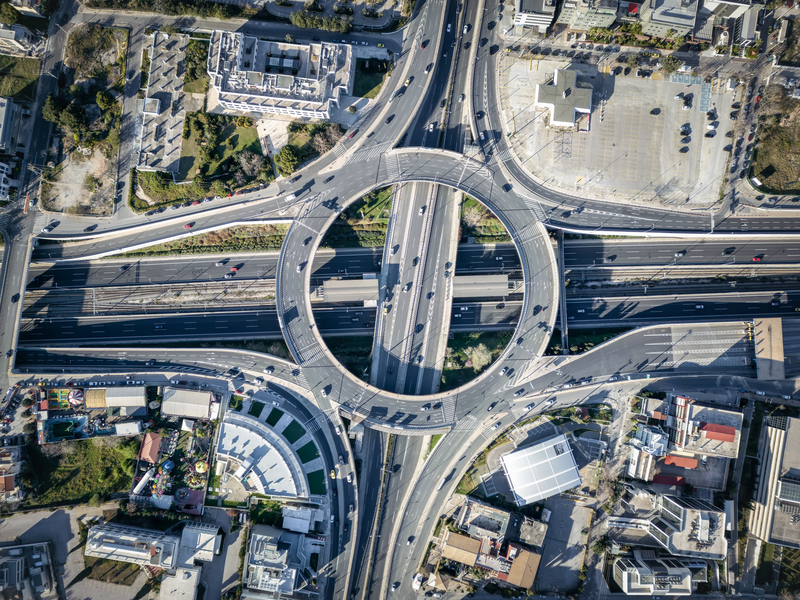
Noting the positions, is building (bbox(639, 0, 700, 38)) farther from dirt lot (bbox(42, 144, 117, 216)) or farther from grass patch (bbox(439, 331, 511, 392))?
dirt lot (bbox(42, 144, 117, 216))

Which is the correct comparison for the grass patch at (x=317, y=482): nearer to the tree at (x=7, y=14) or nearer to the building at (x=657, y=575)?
the building at (x=657, y=575)

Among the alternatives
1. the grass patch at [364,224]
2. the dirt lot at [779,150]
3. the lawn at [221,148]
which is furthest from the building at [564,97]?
the lawn at [221,148]

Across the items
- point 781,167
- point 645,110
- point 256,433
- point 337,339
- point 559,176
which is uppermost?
point 645,110

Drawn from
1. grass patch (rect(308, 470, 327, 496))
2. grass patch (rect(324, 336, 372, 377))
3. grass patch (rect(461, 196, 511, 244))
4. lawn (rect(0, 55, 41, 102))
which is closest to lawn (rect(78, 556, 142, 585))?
grass patch (rect(308, 470, 327, 496))

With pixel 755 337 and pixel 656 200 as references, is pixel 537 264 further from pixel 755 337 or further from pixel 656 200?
pixel 755 337

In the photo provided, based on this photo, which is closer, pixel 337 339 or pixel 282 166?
pixel 282 166

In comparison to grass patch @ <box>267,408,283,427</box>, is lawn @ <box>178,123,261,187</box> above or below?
above

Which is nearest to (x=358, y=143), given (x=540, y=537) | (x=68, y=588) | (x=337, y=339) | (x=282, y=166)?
(x=282, y=166)
